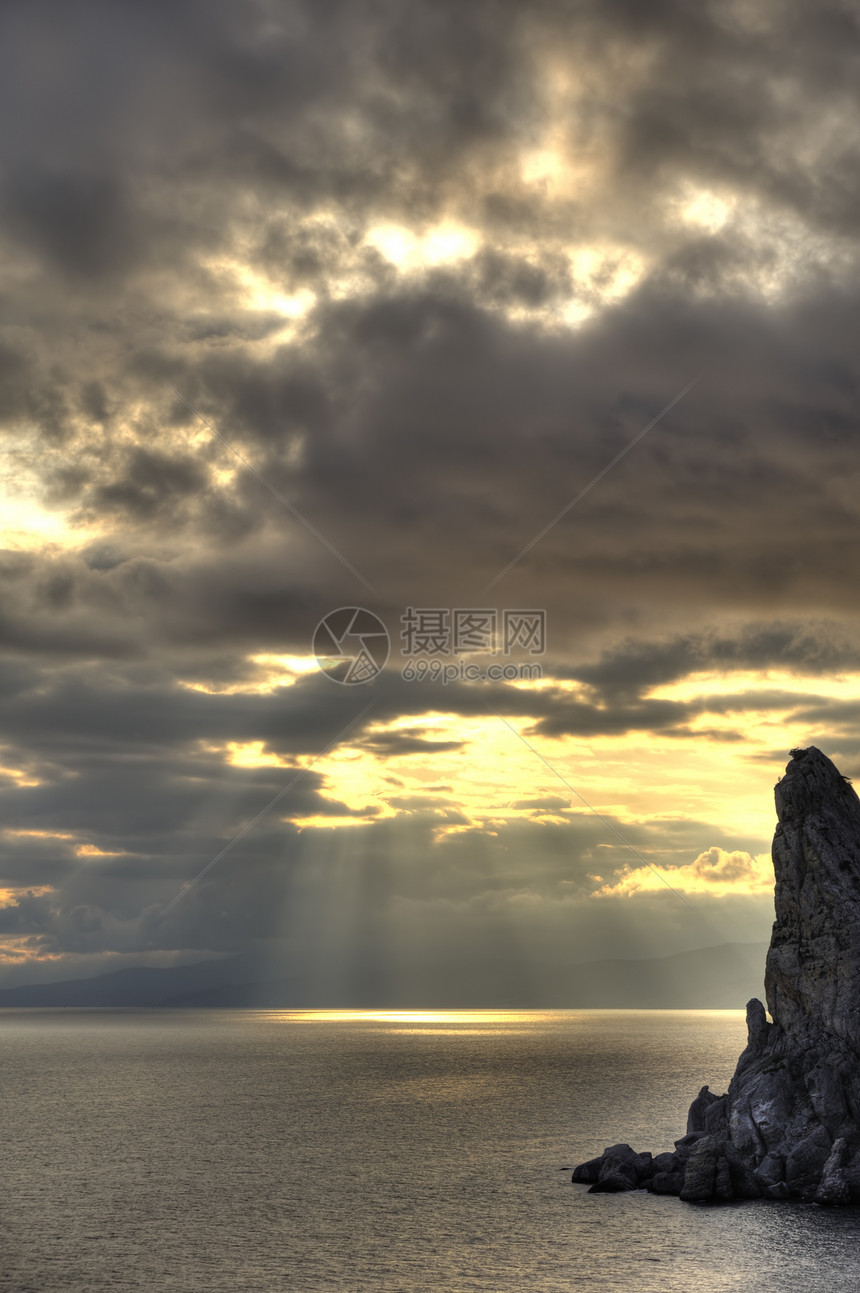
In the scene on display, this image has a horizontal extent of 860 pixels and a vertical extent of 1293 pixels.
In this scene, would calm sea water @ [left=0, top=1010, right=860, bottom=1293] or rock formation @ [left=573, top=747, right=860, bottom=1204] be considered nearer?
calm sea water @ [left=0, top=1010, right=860, bottom=1293]

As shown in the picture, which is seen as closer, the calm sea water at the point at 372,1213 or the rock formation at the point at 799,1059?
the calm sea water at the point at 372,1213

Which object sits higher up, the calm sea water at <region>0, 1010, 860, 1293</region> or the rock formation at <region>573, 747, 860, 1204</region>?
the rock formation at <region>573, 747, 860, 1204</region>

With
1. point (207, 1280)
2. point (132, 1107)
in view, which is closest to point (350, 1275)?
point (207, 1280)

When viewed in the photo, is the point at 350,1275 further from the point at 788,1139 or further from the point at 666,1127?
the point at 666,1127

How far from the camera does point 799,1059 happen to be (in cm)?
7781

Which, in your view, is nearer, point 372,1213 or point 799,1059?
point 799,1059

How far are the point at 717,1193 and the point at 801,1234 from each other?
1140 cm

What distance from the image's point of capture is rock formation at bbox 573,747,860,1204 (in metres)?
72.7

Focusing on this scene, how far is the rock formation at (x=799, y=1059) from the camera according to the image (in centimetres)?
7269

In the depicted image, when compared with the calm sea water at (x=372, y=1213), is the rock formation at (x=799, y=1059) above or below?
above

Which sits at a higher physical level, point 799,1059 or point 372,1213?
point 799,1059

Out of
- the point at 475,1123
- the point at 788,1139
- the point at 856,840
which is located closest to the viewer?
the point at 788,1139

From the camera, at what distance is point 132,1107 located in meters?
155

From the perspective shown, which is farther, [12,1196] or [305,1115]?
[305,1115]
